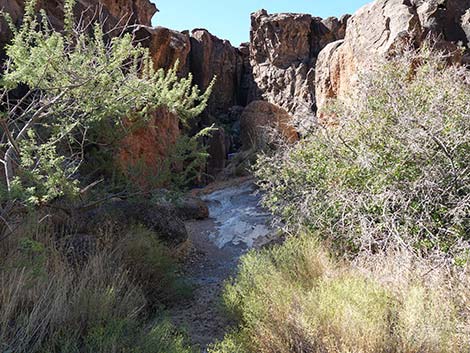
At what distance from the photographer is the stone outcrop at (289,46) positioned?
18.6 meters

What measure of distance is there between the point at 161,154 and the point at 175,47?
869 centimetres

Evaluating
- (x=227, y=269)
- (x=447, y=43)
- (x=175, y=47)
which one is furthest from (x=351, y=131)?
(x=175, y=47)

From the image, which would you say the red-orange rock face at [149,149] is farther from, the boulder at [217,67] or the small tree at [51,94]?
the boulder at [217,67]

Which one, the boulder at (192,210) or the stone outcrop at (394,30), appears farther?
the boulder at (192,210)

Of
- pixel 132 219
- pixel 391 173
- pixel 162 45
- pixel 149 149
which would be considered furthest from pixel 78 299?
pixel 162 45

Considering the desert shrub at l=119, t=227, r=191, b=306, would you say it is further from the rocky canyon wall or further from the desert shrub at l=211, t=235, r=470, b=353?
the rocky canyon wall

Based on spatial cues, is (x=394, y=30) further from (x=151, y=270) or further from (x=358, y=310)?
(x=358, y=310)

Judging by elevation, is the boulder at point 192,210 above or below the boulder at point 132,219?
below

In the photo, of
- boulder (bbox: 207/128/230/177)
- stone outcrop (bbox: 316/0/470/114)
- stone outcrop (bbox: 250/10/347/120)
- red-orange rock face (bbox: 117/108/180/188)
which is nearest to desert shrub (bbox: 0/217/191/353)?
red-orange rock face (bbox: 117/108/180/188)

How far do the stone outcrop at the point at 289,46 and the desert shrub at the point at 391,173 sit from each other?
13209mm

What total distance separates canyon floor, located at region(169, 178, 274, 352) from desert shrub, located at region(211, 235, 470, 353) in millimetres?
403

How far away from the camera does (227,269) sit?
234 inches

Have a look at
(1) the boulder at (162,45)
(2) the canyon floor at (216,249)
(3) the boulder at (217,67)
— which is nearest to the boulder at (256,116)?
(3) the boulder at (217,67)

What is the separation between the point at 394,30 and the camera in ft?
27.6
